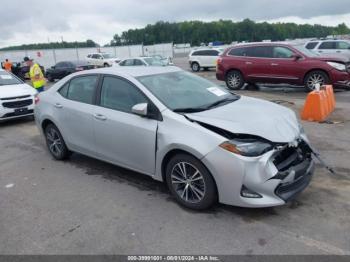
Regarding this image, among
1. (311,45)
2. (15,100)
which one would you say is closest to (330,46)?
(311,45)

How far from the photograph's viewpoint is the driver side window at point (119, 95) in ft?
15.1

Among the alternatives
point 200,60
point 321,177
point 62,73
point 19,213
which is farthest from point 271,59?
point 62,73

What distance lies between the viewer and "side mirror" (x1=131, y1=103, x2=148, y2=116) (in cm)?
424

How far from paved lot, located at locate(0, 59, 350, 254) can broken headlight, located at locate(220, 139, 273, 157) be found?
762 mm

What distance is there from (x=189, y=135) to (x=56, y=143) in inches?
Answer: 123

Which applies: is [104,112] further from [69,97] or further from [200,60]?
[200,60]

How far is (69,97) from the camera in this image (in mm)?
5684

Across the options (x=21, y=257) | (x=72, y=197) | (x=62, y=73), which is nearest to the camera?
(x=21, y=257)

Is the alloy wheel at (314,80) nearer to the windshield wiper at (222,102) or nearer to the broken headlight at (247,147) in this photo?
the windshield wiper at (222,102)

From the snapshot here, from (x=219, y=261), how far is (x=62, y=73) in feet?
82.8

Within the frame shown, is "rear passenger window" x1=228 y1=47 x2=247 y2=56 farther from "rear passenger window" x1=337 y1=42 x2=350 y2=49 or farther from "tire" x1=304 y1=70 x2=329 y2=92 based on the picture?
"rear passenger window" x1=337 y1=42 x2=350 y2=49

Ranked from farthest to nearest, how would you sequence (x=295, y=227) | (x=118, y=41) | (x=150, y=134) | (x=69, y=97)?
(x=118, y=41) < (x=69, y=97) < (x=150, y=134) < (x=295, y=227)

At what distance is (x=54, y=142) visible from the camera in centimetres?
Answer: 615

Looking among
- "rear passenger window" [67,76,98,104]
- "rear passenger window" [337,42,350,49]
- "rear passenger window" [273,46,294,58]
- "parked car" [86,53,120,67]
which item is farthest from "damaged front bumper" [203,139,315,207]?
"parked car" [86,53,120,67]
